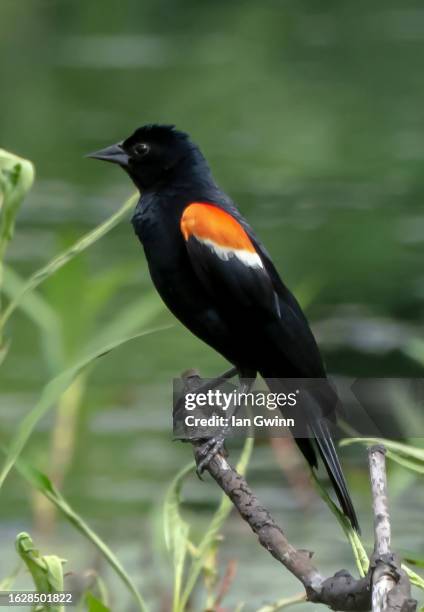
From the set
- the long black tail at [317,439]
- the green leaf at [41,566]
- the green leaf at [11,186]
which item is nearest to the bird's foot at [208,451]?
the long black tail at [317,439]

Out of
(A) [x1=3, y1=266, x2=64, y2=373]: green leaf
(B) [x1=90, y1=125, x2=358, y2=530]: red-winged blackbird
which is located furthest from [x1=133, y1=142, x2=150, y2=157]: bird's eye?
(A) [x1=3, y1=266, x2=64, y2=373]: green leaf

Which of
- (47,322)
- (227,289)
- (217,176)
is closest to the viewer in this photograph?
(227,289)

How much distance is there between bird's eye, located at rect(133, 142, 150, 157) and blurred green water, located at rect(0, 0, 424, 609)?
0.30 m

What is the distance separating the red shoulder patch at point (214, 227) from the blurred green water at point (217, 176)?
0.51m

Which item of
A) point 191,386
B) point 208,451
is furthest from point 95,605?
point 191,386

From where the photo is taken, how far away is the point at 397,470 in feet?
12.5

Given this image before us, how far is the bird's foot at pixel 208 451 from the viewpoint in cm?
269

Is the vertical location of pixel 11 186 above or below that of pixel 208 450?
above

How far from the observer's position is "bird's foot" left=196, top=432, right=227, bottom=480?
2.69 m

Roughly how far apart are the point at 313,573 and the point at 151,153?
1.66 m

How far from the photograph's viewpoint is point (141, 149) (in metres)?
3.56

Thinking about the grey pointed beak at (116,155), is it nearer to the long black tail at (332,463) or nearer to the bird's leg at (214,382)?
the bird's leg at (214,382)

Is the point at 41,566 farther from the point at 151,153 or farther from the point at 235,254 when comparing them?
the point at 151,153

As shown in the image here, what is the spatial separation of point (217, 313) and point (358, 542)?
973 mm
